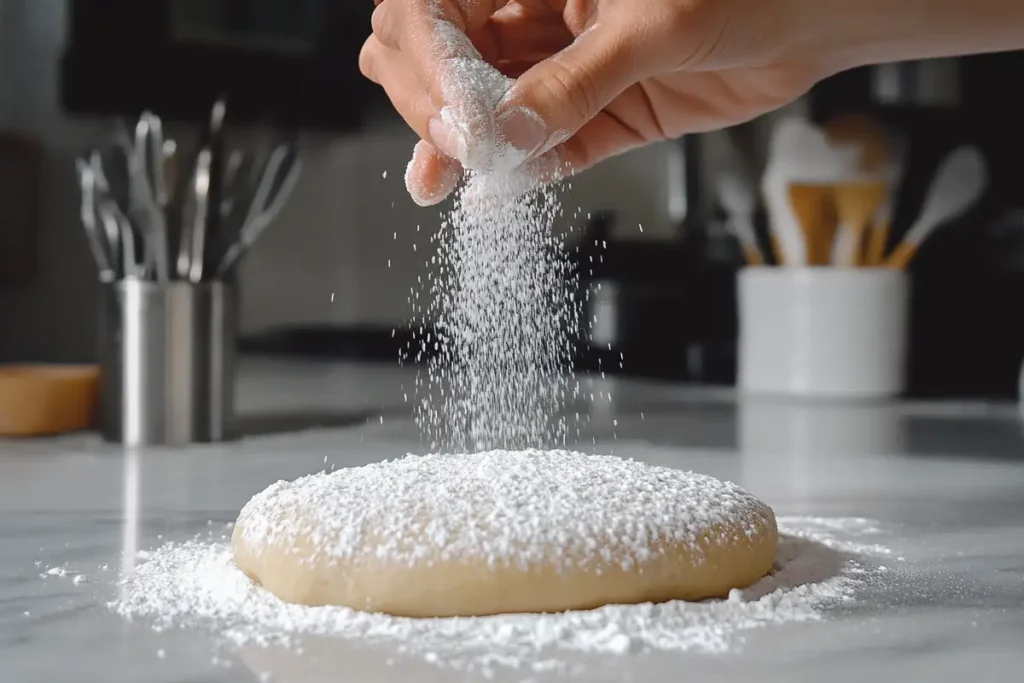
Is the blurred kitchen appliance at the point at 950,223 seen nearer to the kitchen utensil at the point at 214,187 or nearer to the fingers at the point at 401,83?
the kitchen utensil at the point at 214,187

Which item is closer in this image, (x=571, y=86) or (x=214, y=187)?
(x=571, y=86)

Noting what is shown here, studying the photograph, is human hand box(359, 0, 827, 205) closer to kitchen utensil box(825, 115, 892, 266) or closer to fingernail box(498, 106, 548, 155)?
fingernail box(498, 106, 548, 155)

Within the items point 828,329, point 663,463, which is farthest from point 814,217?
point 663,463

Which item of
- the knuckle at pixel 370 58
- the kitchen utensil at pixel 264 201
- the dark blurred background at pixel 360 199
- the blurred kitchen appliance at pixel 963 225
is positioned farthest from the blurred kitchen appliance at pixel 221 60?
the knuckle at pixel 370 58

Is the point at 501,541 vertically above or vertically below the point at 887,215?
below

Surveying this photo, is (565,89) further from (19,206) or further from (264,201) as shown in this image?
(19,206)

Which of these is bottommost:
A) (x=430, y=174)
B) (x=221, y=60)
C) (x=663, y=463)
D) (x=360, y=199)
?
(x=663, y=463)
